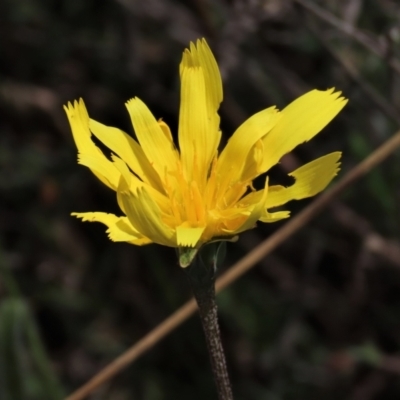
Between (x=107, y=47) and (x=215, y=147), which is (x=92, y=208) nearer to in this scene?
(x=107, y=47)

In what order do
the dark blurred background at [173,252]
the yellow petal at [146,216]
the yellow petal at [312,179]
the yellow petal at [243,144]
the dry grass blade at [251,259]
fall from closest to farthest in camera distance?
1. the yellow petal at [146,216]
2. the yellow petal at [312,179]
3. the yellow petal at [243,144]
4. the dry grass blade at [251,259]
5. the dark blurred background at [173,252]

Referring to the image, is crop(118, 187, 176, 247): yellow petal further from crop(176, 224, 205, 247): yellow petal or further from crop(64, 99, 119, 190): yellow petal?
crop(64, 99, 119, 190): yellow petal

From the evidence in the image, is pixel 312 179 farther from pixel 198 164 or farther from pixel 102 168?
pixel 102 168

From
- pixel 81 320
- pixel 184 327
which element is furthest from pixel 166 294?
pixel 81 320

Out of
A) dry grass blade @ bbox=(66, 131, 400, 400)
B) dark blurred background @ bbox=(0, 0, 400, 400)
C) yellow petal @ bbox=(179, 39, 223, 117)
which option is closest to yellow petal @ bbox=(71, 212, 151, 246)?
yellow petal @ bbox=(179, 39, 223, 117)

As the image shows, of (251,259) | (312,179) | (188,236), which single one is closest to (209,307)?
(188,236)

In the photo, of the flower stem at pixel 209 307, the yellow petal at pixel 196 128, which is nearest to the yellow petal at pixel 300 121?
the yellow petal at pixel 196 128

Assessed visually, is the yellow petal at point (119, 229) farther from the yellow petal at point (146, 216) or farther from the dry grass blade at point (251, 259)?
the dry grass blade at point (251, 259)
